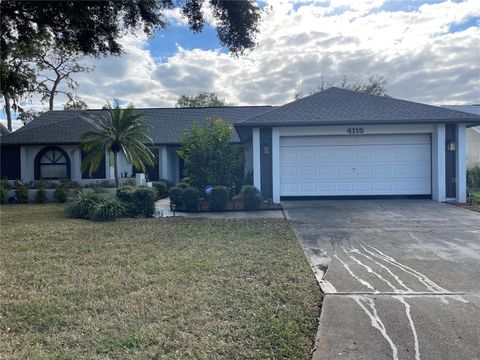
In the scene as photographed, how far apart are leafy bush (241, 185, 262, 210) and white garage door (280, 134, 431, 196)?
1951mm

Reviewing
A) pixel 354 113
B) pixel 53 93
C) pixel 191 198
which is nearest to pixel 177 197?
pixel 191 198

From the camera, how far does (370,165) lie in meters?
13.4

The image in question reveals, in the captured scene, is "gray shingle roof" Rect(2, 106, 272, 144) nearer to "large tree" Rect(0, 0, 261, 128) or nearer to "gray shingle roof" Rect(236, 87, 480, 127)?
"gray shingle roof" Rect(236, 87, 480, 127)

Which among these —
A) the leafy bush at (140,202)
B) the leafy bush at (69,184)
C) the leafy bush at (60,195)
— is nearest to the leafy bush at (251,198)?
the leafy bush at (140,202)

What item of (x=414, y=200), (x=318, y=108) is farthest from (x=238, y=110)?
(x=414, y=200)

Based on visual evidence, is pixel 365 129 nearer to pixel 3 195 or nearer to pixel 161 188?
pixel 161 188

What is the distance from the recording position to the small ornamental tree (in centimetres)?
1265

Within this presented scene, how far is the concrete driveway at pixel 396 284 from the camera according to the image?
3242 mm

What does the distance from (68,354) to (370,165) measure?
1238cm

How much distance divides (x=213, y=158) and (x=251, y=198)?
209cm

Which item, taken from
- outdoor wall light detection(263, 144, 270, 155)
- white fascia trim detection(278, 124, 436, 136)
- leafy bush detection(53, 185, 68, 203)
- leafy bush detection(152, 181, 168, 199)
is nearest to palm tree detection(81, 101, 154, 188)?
leafy bush detection(53, 185, 68, 203)

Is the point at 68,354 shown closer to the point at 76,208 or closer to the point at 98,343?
the point at 98,343

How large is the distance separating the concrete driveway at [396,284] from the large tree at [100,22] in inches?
212

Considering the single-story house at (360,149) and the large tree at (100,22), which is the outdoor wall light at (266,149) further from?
the large tree at (100,22)
